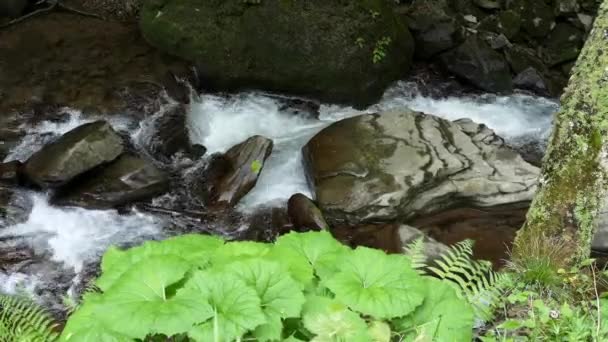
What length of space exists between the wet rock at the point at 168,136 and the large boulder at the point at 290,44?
1.15 m

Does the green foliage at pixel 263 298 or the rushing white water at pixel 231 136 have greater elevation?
the green foliage at pixel 263 298

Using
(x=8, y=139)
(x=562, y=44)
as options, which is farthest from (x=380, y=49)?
(x=8, y=139)

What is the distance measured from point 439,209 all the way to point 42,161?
14.8ft

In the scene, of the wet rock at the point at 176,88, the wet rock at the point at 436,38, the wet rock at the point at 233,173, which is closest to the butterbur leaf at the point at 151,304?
the wet rock at the point at 233,173

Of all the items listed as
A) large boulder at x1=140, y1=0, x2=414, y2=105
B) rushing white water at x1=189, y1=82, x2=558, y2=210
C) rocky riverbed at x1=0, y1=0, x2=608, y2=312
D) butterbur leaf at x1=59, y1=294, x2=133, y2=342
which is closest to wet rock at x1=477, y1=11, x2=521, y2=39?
rocky riverbed at x1=0, y1=0, x2=608, y2=312

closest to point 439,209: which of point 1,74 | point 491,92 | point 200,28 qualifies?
point 491,92

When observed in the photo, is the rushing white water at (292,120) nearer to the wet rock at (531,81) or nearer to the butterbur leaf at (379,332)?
the wet rock at (531,81)

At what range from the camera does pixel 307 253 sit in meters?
2.85

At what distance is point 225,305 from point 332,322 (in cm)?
44

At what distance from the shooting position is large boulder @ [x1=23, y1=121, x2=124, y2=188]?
6672mm

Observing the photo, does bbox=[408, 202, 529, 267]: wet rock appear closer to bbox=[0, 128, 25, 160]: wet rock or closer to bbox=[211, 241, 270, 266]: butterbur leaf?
bbox=[211, 241, 270, 266]: butterbur leaf

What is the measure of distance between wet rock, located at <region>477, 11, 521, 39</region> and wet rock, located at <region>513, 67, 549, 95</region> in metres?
0.91

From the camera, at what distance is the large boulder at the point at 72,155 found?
21.9 ft

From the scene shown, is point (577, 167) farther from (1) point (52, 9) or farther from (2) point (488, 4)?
(1) point (52, 9)
